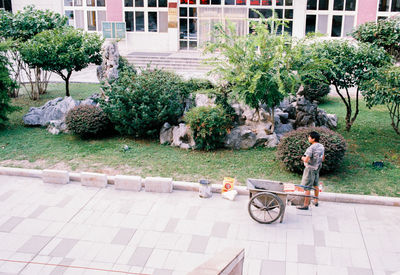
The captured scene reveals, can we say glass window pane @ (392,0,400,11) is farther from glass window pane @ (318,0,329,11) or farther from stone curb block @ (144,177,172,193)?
stone curb block @ (144,177,172,193)

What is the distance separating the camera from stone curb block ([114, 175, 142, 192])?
1047 centimetres

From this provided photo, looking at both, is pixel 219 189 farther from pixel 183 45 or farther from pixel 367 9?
pixel 367 9

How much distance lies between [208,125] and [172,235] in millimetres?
4606

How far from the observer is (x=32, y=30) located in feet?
59.8

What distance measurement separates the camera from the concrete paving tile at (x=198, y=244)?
8.11 m

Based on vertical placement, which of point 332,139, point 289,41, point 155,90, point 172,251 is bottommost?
point 172,251

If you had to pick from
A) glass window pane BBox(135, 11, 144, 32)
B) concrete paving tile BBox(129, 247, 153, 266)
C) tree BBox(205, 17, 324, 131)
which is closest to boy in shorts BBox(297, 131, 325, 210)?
tree BBox(205, 17, 324, 131)

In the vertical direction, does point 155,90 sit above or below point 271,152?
above

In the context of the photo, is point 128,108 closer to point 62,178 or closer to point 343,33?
point 62,178

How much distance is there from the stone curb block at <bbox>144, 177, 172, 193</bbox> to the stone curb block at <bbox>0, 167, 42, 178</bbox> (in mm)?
2994

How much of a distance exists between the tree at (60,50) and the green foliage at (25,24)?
121 centimetres

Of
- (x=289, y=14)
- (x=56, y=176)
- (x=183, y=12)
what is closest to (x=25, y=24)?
(x=56, y=176)

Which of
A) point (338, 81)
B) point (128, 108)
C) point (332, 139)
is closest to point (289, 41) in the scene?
point (338, 81)

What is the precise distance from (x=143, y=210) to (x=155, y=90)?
5081 millimetres
